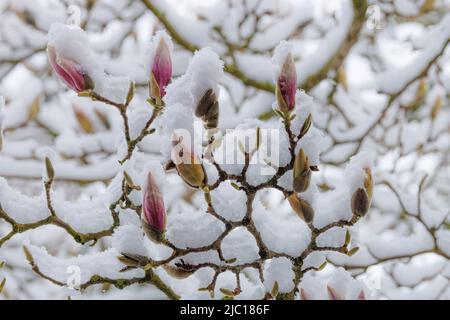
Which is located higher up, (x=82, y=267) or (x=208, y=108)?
(x=208, y=108)

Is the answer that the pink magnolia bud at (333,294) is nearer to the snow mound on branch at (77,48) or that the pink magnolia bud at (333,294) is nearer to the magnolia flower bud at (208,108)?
the magnolia flower bud at (208,108)

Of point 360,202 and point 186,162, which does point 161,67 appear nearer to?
point 186,162

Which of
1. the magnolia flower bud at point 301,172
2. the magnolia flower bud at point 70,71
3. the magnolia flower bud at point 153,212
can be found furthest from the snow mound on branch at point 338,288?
the magnolia flower bud at point 70,71

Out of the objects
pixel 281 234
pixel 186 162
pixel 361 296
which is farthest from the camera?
pixel 281 234

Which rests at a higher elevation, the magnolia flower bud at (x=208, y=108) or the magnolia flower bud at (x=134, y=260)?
the magnolia flower bud at (x=208, y=108)

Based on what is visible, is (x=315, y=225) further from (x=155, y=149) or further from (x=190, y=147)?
(x=155, y=149)

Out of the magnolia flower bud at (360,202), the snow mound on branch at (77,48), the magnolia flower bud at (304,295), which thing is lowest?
the magnolia flower bud at (304,295)

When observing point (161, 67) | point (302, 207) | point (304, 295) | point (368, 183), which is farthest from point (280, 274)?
point (161, 67)
